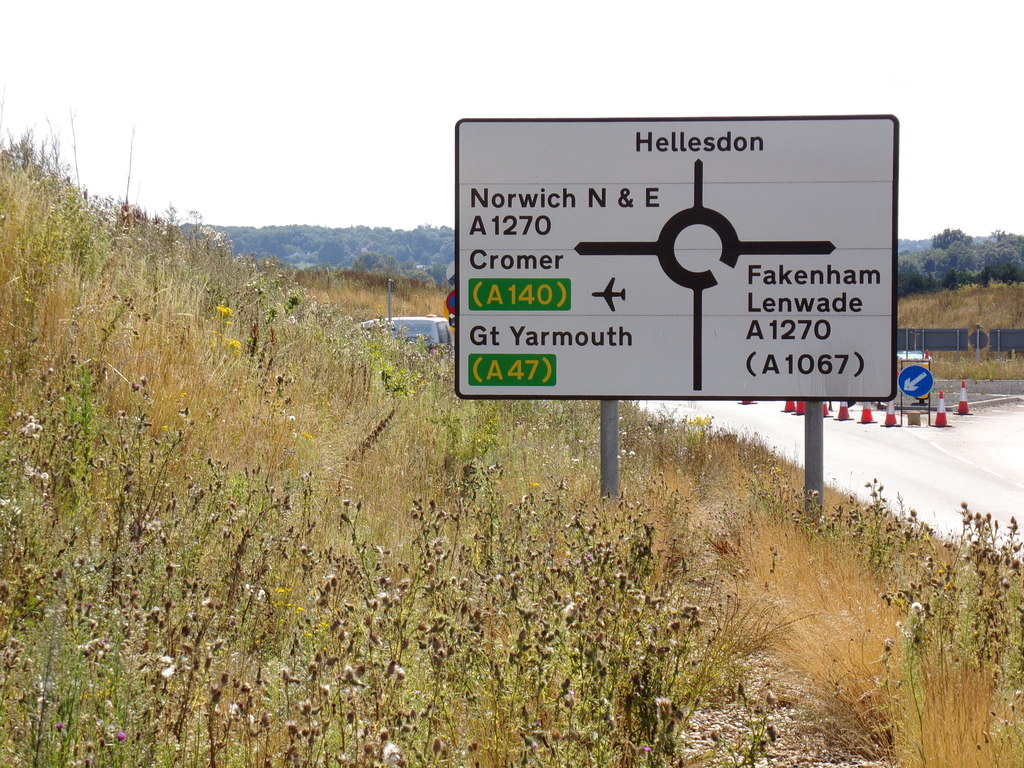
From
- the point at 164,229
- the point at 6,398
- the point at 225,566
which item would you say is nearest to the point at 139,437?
the point at 225,566

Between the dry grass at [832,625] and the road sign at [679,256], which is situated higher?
the road sign at [679,256]

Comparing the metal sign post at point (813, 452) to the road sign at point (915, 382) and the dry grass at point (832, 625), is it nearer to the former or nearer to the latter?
the dry grass at point (832, 625)

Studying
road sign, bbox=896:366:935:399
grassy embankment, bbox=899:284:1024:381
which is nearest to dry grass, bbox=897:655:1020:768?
road sign, bbox=896:366:935:399

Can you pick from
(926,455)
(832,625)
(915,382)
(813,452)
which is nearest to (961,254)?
(915,382)

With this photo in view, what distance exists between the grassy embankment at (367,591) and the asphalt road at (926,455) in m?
1.93

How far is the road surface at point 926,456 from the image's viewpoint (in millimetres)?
11450

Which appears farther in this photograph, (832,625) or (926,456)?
(926,456)

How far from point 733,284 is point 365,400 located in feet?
14.1

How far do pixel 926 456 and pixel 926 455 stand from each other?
17 centimetres

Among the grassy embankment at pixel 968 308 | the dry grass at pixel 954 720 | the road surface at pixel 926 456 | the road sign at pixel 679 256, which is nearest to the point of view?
the dry grass at pixel 954 720

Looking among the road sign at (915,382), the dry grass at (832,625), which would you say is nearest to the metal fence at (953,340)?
the road sign at (915,382)

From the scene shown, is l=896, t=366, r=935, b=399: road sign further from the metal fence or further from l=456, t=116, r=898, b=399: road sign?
the metal fence

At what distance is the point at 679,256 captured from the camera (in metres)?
6.30

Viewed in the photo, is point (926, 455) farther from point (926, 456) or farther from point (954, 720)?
point (954, 720)
